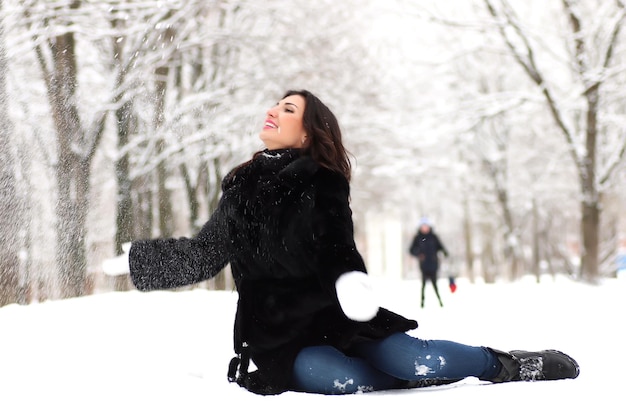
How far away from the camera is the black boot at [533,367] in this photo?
9.20 feet

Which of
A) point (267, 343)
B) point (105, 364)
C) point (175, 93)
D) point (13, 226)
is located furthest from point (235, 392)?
point (175, 93)

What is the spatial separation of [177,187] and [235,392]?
13.0 metres

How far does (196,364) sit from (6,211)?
6785mm

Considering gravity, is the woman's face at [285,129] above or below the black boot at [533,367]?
above

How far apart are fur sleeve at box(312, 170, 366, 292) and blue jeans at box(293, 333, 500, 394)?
13.6 inches

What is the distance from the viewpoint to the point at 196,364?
3.47 metres

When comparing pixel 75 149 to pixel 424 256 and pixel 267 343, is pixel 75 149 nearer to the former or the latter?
→ pixel 424 256

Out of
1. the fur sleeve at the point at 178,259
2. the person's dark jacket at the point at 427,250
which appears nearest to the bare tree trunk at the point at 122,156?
the person's dark jacket at the point at 427,250

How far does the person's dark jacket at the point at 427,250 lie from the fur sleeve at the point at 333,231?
7312 mm

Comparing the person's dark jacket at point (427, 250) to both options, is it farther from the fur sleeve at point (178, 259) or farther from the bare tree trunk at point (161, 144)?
the fur sleeve at point (178, 259)

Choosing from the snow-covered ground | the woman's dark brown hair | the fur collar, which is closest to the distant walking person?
the snow-covered ground

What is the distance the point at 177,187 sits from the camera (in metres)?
15.3

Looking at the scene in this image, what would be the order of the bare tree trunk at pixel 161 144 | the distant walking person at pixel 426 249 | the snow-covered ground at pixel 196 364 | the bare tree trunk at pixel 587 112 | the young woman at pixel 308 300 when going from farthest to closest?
the bare tree trunk at pixel 587 112
the bare tree trunk at pixel 161 144
the distant walking person at pixel 426 249
the young woman at pixel 308 300
the snow-covered ground at pixel 196 364

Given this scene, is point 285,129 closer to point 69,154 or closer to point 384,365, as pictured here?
point 384,365
